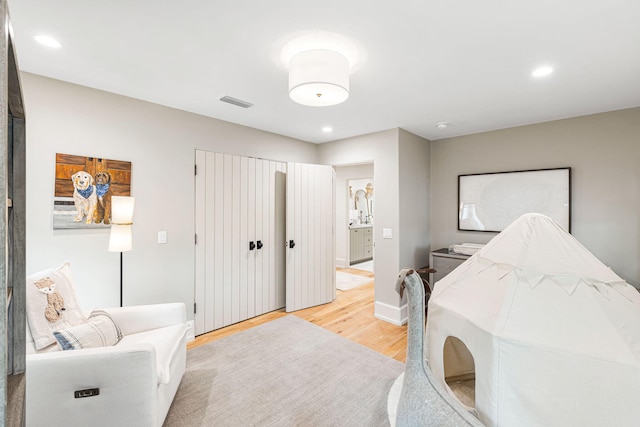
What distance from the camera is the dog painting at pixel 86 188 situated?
2.32m

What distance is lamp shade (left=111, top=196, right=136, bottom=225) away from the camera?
2.27 meters

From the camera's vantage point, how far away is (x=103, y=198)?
2533 millimetres

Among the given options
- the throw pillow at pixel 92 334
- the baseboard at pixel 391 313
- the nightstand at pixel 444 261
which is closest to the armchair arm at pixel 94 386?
the throw pillow at pixel 92 334

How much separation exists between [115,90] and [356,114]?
2.31 meters

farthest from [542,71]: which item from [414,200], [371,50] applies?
[414,200]

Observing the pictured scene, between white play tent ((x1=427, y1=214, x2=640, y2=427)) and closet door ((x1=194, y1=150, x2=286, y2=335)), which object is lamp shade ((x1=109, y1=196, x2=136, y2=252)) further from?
white play tent ((x1=427, y1=214, x2=640, y2=427))

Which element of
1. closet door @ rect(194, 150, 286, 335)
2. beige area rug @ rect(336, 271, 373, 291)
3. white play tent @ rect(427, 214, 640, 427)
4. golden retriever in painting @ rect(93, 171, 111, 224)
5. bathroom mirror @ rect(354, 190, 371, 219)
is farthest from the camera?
bathroom mirror @ rect(354, 190, 371, 219)

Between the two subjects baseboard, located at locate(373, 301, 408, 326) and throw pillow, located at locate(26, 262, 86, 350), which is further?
baseboard, located at locate(373, 301, 408, 326)

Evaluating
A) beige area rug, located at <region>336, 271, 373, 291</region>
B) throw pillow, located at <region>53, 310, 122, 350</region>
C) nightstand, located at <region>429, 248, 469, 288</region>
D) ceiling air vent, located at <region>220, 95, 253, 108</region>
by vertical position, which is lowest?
beige area rug, located at <region>336, 271, 373, 291</region>

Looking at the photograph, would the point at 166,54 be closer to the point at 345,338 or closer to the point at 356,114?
the point at 356,114

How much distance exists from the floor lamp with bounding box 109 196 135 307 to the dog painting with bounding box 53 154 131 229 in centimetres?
Result: 35

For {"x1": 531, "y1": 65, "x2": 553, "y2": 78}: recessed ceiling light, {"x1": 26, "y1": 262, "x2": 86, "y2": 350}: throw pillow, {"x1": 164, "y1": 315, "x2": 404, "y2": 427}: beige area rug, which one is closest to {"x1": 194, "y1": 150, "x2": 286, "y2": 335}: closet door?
{"x1": 164, "y1": 315, "x2": 404, "y2": 427}: beige area rug

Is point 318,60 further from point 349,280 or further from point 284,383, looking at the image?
point 349,280

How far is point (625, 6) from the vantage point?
143 centimetres
